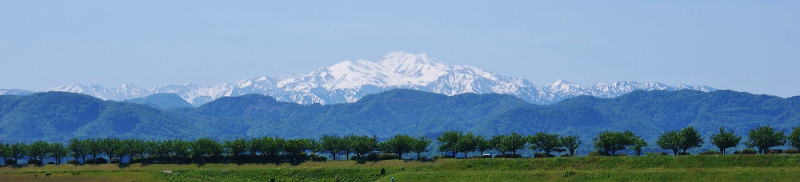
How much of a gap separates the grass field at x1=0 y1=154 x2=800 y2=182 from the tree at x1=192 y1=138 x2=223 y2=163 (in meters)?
5.93

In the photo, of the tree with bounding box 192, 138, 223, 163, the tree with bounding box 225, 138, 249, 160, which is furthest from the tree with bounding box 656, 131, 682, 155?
the tree with bounding box 192, 138, 223, 163

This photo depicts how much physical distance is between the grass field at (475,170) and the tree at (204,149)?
5926 millimetres

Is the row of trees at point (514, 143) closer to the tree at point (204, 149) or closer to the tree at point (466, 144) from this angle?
the tree at point (466, 144)

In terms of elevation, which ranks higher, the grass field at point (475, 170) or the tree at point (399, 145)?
the tree at point (399, 145)

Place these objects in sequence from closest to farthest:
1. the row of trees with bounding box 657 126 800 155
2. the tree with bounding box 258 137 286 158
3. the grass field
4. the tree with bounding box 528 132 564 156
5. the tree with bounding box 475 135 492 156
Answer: the grass field < the row of trees with bounding box 657 126 800 155 < the tree with bounding box 528 132 564 156 < the tree with bounding box 475 135 492 156 < the tree with bounding box 258 137 286 158

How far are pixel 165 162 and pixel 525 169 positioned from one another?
8688 centimetres

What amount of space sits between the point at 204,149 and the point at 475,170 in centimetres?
7043

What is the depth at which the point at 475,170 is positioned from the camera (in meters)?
157

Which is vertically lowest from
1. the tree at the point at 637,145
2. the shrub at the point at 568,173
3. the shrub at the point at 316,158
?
the shrub at the point at 568,173

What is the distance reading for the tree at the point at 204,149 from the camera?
197 metres

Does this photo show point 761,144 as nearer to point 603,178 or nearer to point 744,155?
point 744,155

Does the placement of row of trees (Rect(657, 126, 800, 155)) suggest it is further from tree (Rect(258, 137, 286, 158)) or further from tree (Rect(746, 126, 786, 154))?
tree (Rect(258, 137, 286, 158))

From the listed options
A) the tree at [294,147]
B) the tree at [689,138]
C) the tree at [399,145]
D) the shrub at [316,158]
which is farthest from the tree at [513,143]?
the tree at [294,147]

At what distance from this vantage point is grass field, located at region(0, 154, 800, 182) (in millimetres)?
137625
